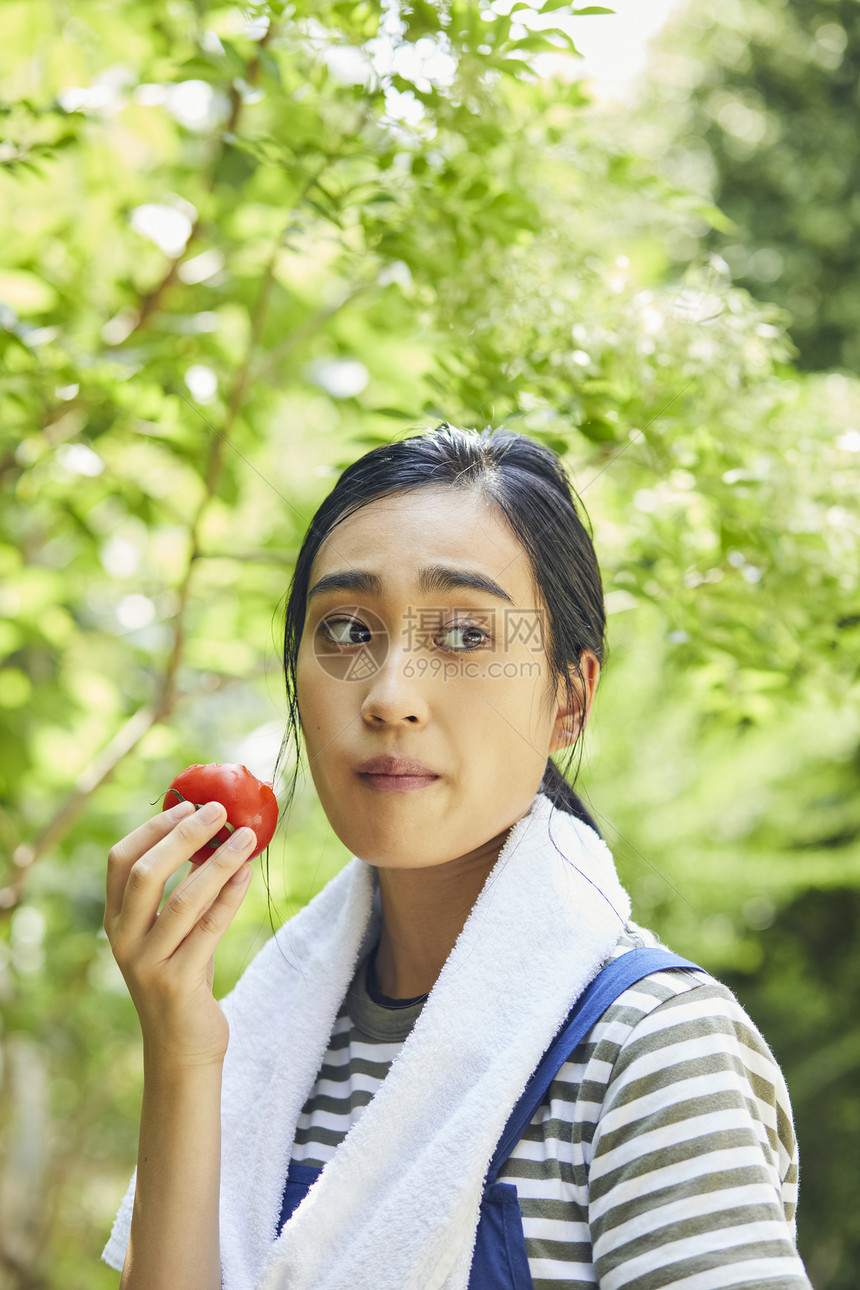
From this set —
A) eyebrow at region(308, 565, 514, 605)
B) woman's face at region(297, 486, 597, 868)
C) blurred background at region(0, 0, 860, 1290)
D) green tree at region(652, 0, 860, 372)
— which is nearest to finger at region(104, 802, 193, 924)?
woman's face at region(297, 486, 597, 868)

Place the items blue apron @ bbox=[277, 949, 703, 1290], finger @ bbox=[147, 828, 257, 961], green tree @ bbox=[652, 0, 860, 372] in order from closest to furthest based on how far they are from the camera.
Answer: blue apron @ bbox=[277, 949, 703, 1290], finger @ bbox=[147, 828, 257, 961], green tree @ bbox=[652, 0, 860, 372]

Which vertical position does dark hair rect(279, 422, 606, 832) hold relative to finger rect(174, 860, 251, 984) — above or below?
above

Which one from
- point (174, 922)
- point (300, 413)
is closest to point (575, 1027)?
point (174, 922)

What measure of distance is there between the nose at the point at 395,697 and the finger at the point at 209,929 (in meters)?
0.20

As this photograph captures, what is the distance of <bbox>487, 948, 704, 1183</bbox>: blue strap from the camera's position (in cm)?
88

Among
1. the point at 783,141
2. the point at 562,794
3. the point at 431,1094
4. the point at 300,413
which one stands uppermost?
the point at 783,141

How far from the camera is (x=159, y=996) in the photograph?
988 mm

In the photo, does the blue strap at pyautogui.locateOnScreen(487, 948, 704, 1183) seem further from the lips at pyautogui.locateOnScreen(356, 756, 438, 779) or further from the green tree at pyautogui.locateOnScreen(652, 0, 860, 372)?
the green tree at pyautogui.locateOnScreen(652, 0, 860, 372)

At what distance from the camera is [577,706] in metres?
1.15

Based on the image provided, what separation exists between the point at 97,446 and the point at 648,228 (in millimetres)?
1271

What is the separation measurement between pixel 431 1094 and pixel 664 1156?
251mm

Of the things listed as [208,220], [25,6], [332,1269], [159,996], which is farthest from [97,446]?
[332,1269]

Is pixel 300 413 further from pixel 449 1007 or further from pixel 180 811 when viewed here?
pixel 449 1007

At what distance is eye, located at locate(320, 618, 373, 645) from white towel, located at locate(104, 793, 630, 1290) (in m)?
0.26
